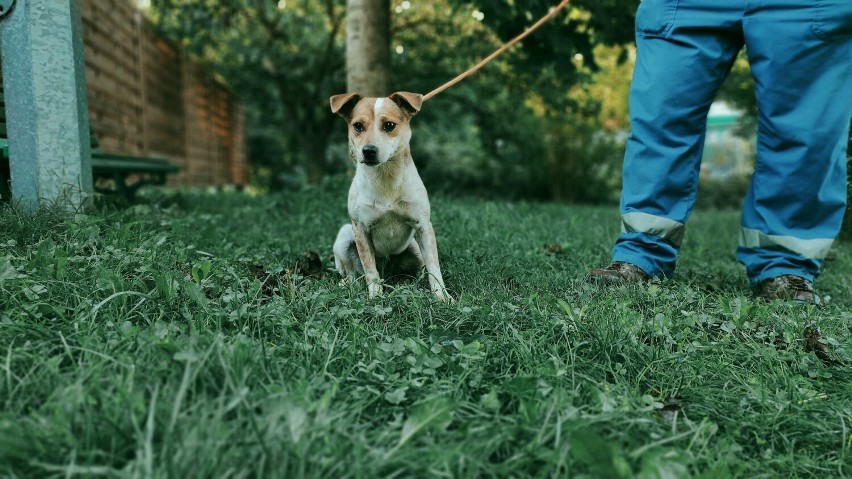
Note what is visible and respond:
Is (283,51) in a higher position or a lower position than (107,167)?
higher

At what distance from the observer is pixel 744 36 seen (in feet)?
8.93

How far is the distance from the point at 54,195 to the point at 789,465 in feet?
10.4

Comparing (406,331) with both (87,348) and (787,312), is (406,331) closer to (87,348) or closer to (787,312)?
(87,348)

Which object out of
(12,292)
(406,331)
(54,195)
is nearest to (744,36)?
(406,331)

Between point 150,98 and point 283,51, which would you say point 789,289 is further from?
point 283,51

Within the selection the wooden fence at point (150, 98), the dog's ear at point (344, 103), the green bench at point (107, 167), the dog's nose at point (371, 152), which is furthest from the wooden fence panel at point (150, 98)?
the dog's nose at point (371, 152)

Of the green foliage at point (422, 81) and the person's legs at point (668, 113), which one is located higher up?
the green foliage at point (422, 81)

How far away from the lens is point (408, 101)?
2.79 meters

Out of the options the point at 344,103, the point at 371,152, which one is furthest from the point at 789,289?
the point at 344,103

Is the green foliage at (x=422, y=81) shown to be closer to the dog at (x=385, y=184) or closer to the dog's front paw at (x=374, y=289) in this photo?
the dog at (x=385, y=184)

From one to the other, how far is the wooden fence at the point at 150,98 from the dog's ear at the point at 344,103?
434cm

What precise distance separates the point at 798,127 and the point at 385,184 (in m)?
1.81

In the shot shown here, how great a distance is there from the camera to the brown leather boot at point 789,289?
263 centimetres

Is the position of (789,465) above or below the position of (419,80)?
below
